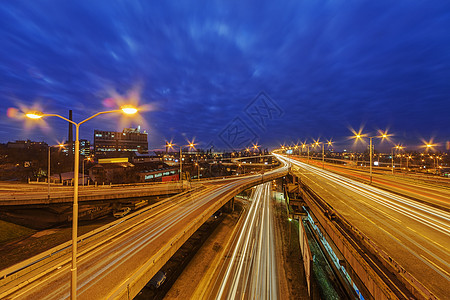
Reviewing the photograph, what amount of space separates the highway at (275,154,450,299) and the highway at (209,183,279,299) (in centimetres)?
997

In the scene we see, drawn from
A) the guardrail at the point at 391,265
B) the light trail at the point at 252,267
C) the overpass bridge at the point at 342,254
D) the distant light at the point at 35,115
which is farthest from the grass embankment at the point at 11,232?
the guardrail at the point at 391,265

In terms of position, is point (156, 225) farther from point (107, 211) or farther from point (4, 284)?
point (107, 211)

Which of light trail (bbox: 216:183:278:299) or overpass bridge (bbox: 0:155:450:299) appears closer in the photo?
overpass bridge (bbox: 0:155:450:299)

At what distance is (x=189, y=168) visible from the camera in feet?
230

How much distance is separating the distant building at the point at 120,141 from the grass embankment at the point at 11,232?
92.2 meters

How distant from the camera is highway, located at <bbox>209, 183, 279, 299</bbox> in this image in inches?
563

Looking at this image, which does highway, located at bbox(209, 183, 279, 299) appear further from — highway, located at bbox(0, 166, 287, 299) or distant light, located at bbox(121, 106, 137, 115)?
distant light, located at bbox(121, 106, 137, 115)

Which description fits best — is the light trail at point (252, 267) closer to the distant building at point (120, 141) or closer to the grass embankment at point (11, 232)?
the grass embankment at point (11, 232)

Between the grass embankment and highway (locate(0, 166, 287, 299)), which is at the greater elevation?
highway (locate(0, 166, 287, 299))

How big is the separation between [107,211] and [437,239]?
45877 mm

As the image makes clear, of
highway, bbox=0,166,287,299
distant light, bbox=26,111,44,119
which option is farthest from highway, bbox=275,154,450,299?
distant light, bbox=26,111,44,119

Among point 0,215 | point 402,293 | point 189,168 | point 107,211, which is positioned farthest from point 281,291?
point 189,168

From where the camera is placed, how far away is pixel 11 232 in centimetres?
2427

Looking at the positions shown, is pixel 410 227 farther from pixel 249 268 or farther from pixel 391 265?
pixel 249 268
